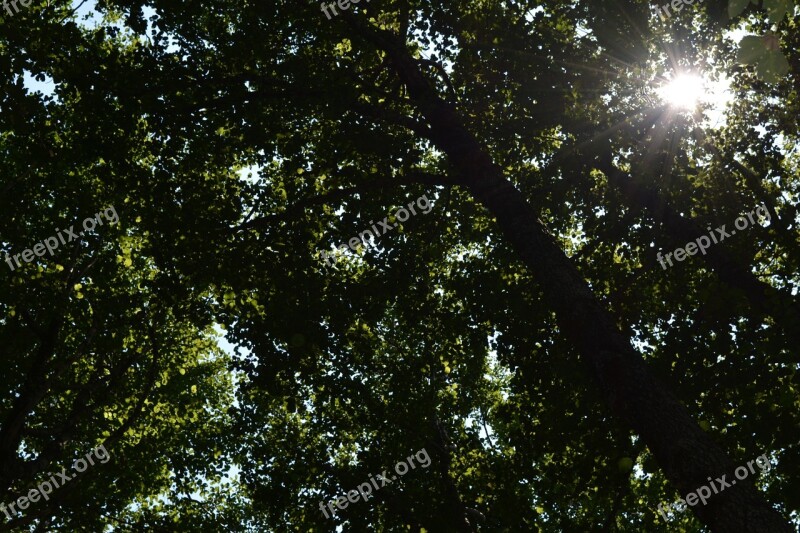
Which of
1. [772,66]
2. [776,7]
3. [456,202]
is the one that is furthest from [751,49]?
[456,202]

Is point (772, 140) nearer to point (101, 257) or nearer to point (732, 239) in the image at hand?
point (732, 239)

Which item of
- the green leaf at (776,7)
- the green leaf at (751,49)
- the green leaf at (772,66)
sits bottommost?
the green leaf at (772,66)

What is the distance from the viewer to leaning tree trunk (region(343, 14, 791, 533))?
171 inches

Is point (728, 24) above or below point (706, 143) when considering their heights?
above

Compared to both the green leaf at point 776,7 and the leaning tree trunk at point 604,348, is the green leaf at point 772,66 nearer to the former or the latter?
the green leaf at point 776,7

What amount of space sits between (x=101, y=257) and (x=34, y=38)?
7.41 meters

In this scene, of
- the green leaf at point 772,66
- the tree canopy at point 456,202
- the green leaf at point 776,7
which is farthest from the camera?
the tree canopy at point 456,202

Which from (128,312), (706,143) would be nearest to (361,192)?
(706,143)

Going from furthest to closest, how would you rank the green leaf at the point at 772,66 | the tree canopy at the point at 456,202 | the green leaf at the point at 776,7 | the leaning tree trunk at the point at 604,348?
the tree canopy at the point at 456,202 < the leaning tree trunk at the point at 604,348 < the green leaf at the point at 776,7 < the green leaf at the point at 772,66

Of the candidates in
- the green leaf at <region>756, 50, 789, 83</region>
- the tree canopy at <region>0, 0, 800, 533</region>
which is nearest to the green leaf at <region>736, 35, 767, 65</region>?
the green leaf at <region>756, 50, 789, 83</region>

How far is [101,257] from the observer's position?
1530cm

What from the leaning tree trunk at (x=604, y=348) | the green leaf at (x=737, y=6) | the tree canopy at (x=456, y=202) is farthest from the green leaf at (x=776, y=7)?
the tree canopy at (x=456, y=202)

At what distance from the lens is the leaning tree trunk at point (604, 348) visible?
4.34 m

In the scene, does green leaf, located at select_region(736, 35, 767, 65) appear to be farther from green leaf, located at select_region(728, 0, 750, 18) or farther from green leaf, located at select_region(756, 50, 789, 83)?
green leaf, located at select_region(728, 0, 750, 18)
